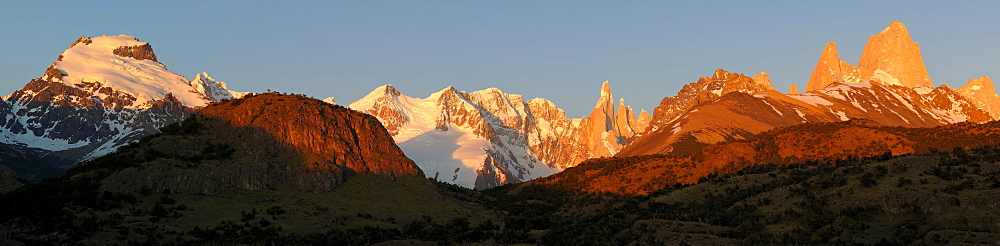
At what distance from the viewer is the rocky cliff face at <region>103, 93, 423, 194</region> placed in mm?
121625

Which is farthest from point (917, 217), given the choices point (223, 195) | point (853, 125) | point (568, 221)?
point (853, 125)

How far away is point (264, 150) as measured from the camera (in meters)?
134

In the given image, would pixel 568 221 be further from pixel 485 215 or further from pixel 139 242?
pixel 139 242

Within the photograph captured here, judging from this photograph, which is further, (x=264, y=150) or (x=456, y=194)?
(x=456, y=194)

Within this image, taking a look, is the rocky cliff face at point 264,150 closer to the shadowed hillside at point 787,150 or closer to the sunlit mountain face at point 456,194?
the sunlit mountain face at point 456,194

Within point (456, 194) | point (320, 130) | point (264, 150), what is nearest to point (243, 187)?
point (264, 150)

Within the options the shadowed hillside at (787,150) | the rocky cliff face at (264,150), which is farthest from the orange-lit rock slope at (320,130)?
the shadowed hillside at (787,150)

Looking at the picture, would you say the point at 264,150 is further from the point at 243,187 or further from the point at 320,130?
the point at 320,130

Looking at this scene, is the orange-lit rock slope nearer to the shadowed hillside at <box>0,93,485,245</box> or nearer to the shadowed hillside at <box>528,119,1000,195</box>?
the shadowed hillside at <box>0,93,485,245</box>

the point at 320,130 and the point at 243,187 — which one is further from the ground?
the point at 320,130

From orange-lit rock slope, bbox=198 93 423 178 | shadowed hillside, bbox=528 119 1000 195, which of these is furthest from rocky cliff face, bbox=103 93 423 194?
shadowed hillside, bbox=528 119 1000 195

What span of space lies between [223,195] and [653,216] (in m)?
60.4

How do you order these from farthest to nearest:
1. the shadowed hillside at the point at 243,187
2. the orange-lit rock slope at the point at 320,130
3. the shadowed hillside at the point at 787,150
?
the shadowed hillside at the point at 787,150 < the orange-lit rock slope at the point at 320,130 < the shadowed hillside at the point at 243,187

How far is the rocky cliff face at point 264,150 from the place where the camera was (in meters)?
122
